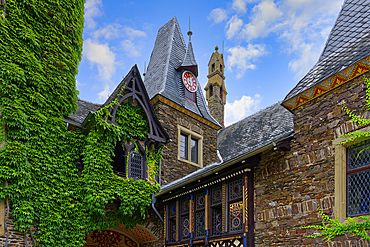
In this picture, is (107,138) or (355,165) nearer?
(355,165)

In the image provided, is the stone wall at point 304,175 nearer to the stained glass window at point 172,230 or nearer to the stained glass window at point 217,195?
the stained glass window at point 217,195

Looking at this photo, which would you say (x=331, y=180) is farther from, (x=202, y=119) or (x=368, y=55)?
(x=202, y=119)

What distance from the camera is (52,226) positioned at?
374 inches

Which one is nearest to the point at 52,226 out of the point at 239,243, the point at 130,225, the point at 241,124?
the point at 130,225

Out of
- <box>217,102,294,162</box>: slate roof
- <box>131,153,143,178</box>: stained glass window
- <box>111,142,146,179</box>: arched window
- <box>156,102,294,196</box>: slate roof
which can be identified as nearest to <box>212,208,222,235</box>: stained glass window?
<box>111,142,146,179</box>: arched window

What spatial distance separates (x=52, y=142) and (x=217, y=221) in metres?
5.24

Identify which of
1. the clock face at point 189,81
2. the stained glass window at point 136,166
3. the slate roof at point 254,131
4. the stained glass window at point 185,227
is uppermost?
the clock face at point 189,81

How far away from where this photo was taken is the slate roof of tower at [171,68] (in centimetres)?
1531

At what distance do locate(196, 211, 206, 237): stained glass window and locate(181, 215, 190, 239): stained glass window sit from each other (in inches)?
17.2

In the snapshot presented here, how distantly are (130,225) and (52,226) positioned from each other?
263 cm

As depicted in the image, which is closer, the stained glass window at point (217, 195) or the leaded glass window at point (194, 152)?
the stained glass window at point (217, 195)

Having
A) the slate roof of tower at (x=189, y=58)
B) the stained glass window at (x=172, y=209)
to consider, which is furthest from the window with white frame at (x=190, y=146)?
the slate roof of tower at (x=189, y=58)

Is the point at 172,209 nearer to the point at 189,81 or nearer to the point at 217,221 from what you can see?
the point at 217,221

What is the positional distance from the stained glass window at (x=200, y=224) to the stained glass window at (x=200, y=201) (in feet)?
0.66
